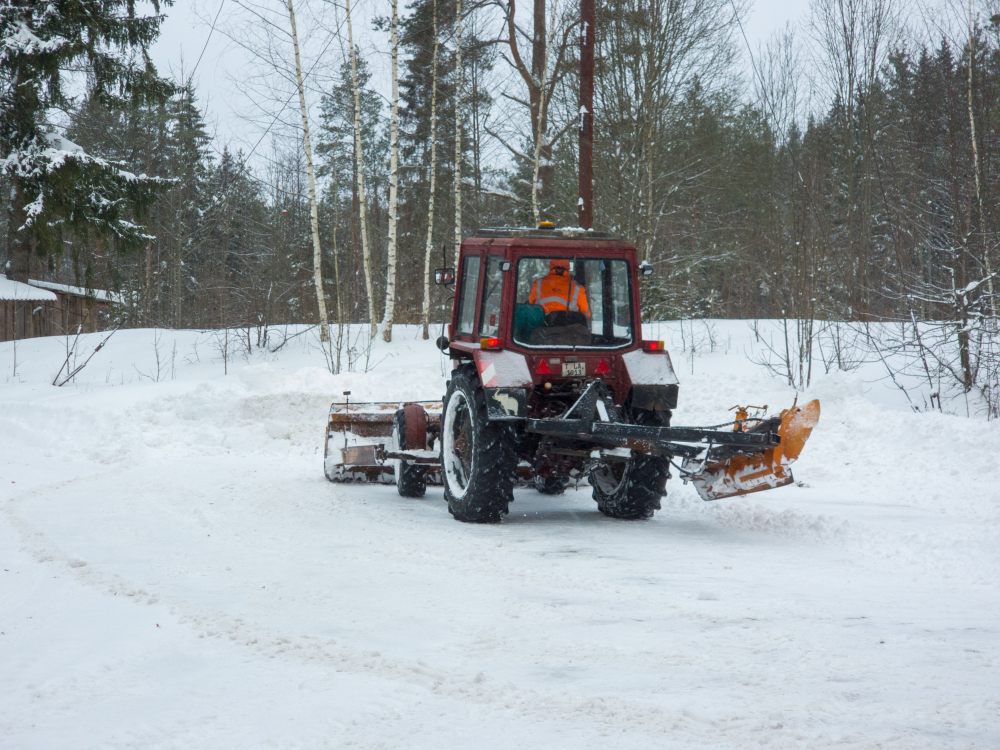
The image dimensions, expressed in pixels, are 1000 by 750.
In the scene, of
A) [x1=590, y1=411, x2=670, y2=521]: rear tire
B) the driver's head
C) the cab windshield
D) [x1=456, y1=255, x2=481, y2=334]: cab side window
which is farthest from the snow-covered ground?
the driver's head

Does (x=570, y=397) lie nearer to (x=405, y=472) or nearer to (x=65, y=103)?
(x=405, y=472)

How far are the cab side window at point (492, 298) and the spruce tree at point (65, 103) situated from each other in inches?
395

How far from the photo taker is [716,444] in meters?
6.00

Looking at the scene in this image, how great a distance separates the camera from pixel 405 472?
782 centimetres

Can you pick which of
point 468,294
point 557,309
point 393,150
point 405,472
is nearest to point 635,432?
point 557,309

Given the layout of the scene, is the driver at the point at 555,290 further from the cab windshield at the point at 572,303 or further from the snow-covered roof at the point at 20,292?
the snow-covered roof at the point at 20,292

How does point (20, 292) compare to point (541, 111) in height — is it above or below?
below

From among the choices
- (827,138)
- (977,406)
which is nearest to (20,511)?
(977,406)

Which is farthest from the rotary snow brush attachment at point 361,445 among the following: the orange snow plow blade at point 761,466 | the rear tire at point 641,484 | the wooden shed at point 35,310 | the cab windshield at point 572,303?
the wooden shed at point 35,310

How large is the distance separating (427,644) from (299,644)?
524 millimetres

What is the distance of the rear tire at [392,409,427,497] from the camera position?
7.79 metres

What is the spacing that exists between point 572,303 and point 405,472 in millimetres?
2377

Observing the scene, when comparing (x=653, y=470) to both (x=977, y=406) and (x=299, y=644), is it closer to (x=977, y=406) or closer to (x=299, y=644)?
(x=299, y=644)

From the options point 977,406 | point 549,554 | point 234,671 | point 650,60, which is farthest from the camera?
point 650,60
